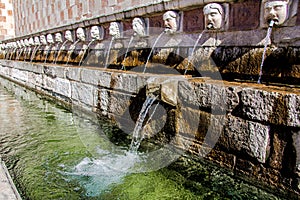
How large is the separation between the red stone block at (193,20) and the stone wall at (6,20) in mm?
13043

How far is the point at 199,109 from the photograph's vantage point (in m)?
2.27

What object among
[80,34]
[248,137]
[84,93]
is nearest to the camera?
[248,137]

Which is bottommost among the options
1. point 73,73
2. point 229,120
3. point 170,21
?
point 229,120

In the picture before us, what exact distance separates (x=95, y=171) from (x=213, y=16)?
1.84 meters

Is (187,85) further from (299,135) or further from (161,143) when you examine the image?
(299,135)

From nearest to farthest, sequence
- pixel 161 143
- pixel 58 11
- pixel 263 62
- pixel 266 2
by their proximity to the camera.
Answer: pixel 266 2
pixel 263 62
pixel 161 143
pixel 58 11

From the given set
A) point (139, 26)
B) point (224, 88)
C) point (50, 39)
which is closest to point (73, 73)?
point (139, 26)

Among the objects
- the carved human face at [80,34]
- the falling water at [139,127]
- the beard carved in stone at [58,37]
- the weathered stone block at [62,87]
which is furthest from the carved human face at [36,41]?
the falling water at [139,127]

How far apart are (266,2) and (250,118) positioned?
988 millimetres

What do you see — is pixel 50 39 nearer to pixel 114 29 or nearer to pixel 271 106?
pixel 114 29

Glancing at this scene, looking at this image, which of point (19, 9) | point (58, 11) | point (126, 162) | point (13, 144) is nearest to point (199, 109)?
point (126, 162)

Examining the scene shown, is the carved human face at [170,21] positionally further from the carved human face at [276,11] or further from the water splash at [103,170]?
the water splash at [103,170]

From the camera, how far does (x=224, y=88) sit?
2047mm

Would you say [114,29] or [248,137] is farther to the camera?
[114,29]
